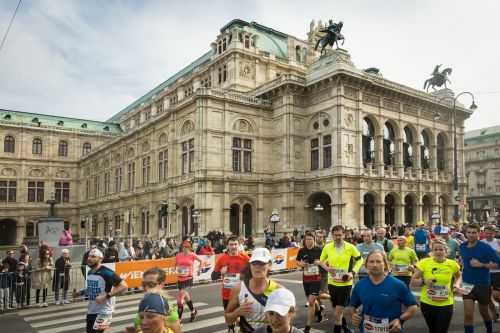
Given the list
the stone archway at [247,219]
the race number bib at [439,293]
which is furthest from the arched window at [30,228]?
the race number bib at [439,293]

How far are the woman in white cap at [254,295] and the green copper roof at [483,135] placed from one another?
Answer: 83.9 m

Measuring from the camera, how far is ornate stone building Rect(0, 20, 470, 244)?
116ft

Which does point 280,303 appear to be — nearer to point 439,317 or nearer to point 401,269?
point 439,317

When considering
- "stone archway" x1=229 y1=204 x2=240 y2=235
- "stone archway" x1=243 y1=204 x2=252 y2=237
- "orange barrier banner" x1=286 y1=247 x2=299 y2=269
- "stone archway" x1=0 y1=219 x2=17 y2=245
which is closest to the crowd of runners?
"orange barrier banner" x1=286 y1=247 x2=299 y2=269

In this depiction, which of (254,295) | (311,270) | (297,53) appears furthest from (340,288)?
(297,53)

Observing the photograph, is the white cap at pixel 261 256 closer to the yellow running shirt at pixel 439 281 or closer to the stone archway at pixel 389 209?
the yellow running shirt at pixel 439 281

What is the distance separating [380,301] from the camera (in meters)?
4.76

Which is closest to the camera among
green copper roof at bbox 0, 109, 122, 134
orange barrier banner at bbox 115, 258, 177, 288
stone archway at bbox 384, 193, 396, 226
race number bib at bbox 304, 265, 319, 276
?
race number bib at bbox 304, 265, 319, 276

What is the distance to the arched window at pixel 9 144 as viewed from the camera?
66875mm

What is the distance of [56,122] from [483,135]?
78049 millimetres

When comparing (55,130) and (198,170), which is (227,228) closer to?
(198,170)

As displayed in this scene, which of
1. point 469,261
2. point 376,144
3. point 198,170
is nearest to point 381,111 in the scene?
point 376,144

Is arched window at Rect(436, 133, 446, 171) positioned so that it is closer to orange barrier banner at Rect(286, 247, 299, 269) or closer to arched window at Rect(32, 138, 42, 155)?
orange barrier banner at Rect(286, 247, 299, 269)

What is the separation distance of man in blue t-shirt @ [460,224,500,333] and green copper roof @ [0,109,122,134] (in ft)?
242
